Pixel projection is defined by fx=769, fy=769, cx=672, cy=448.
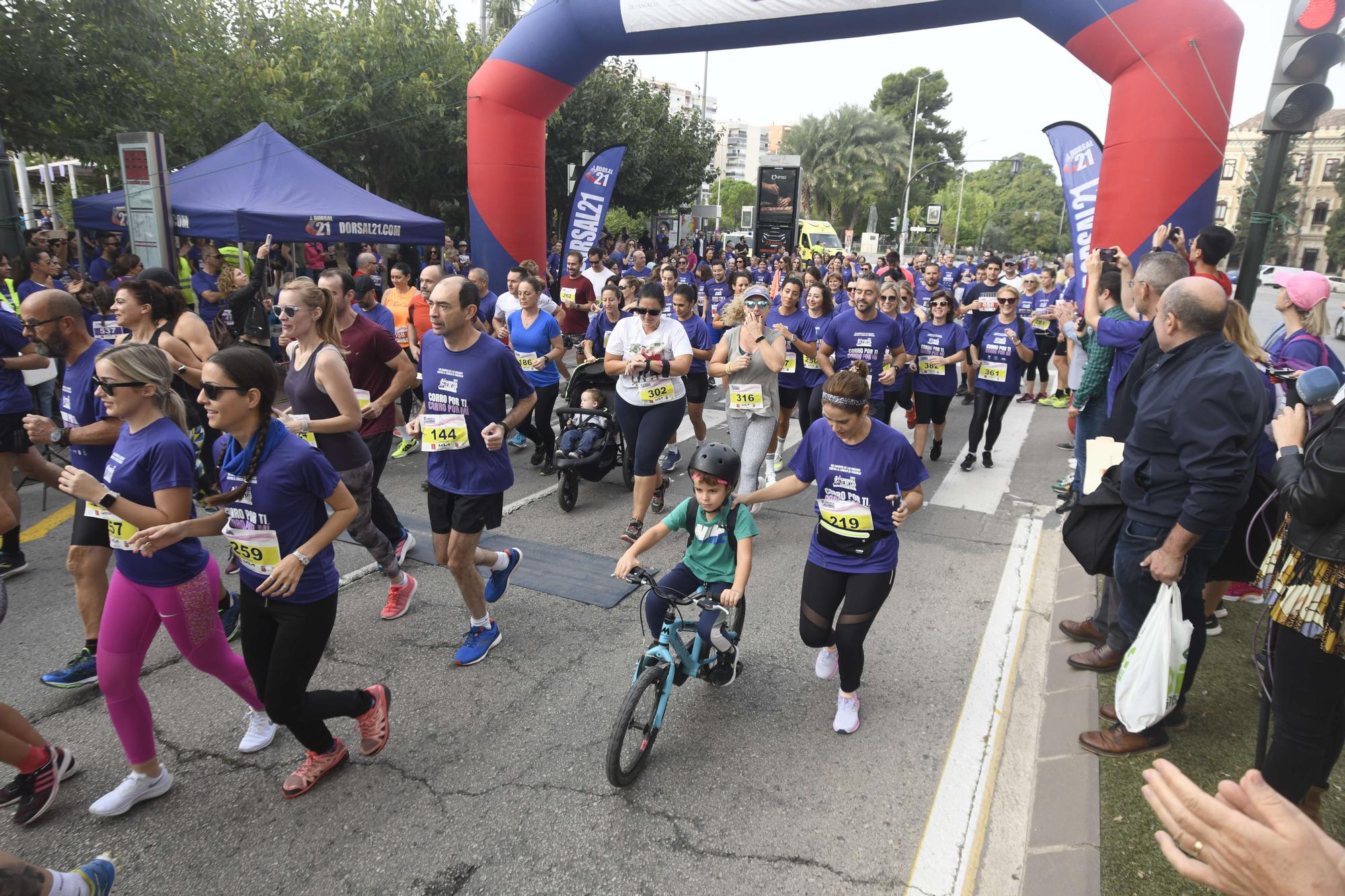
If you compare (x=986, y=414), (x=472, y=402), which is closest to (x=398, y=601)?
(x=472, y=402)

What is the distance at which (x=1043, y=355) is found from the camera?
1195 centimetres

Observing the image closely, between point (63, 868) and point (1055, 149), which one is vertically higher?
point (1055, 149)

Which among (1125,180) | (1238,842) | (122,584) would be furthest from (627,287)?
(1238,842)

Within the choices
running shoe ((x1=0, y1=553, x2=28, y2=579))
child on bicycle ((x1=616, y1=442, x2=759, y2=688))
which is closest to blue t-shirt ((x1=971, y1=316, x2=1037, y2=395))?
child on bicycle ((x1=616, y1=442, x2=759, y2=688))

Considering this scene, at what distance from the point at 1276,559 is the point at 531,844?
9.49 ft

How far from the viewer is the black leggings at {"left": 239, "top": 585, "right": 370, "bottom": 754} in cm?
289

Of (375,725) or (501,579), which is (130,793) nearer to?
(375,725)

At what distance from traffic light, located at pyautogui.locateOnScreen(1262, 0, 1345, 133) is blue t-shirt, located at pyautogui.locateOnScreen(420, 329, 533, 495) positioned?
4.52 metres

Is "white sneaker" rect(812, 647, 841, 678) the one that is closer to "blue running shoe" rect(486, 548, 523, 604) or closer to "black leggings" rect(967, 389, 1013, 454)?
"blue running shoe" rect(486, 548, 523, 604)

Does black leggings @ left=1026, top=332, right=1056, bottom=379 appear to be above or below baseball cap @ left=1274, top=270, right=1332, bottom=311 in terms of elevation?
below

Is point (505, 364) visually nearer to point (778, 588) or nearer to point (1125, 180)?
point (778, 588)

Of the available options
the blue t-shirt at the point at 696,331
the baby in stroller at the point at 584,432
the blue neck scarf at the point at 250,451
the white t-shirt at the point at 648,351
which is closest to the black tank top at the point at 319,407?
the blue neck scarf at the point at 250,451

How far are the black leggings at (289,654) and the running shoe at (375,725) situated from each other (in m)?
0.21

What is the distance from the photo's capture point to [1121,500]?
3.51 m
